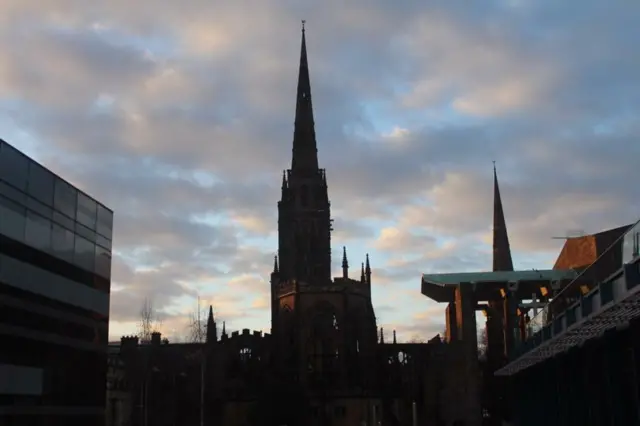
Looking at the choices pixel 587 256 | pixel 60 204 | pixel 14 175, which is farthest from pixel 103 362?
pixel 587 256

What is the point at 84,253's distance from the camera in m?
39.9

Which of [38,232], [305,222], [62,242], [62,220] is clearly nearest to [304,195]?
[305,222]

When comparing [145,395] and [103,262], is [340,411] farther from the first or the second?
[103,262]

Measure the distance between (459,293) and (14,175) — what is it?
5432 centimetres

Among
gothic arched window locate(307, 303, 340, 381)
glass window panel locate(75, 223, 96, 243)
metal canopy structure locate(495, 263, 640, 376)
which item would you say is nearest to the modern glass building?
glass window panel locate(75, 223, 96, 243)

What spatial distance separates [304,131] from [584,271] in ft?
318

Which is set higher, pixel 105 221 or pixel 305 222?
pixel 305 222

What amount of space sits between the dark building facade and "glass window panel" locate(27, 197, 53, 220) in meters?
46.7

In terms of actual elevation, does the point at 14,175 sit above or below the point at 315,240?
below

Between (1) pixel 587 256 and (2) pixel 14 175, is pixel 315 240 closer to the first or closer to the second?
(1) pixel 587 256

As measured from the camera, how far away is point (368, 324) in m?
107

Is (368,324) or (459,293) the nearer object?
(459,293)

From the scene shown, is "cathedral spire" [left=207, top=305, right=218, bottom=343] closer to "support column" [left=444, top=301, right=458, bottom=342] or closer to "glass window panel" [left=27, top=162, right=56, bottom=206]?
"support column" [left=444, top=301, right=458, bottom=342]

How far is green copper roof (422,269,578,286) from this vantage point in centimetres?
7581
